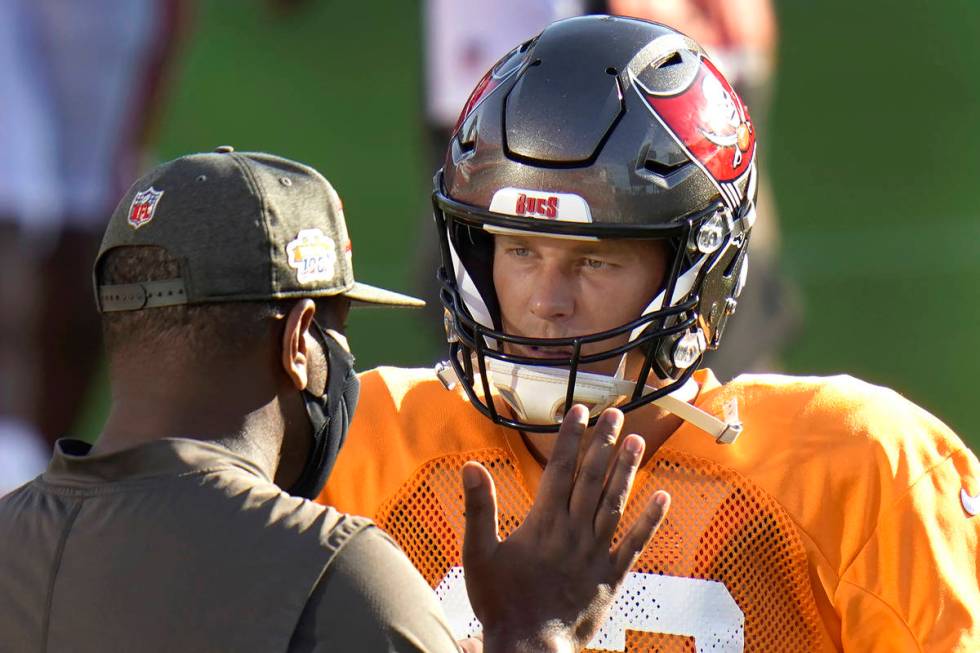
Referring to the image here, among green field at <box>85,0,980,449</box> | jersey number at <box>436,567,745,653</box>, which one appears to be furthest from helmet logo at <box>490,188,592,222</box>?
green field at <box>85,0,980,449</box>

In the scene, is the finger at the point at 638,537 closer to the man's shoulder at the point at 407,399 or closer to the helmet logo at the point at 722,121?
the man's shoulder at the point at 407,399

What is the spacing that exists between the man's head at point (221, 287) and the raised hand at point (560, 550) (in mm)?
286

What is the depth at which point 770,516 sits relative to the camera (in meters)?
2.11

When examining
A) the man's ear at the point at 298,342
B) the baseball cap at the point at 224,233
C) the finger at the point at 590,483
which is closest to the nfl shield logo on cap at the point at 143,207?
the baseball cap at the point at 224,233

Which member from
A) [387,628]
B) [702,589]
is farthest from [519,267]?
[387,628]

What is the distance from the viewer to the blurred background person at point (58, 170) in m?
5.52

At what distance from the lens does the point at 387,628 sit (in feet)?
5.24

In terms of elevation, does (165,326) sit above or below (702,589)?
above

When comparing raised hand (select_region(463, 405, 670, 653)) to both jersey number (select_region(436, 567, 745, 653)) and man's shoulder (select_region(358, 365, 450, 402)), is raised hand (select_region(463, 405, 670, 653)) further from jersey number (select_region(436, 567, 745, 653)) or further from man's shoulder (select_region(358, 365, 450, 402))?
man's shoulder (select_region(358, 365, 450, 402))

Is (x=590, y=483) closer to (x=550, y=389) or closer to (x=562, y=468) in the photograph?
(x=562, y=468)

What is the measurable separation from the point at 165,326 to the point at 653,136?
31.4 inches

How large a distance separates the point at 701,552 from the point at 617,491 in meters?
0.37

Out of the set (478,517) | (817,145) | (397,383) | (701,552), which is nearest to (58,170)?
(817,145)

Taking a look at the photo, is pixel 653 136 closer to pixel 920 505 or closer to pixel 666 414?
pixel 666 414
